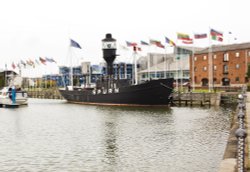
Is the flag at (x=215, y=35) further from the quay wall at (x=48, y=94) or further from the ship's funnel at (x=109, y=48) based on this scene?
the quay wall at (x=48, y=94)

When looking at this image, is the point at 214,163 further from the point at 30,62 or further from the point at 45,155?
the point at 30,62

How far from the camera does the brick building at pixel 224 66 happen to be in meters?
80.4

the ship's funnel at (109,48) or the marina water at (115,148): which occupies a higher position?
the ship's funnel at (109,48)

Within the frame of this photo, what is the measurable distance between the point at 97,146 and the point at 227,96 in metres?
41.1

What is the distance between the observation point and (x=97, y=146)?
22.4 meters

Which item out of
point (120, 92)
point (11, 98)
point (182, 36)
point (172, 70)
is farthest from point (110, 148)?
point (172, 70)

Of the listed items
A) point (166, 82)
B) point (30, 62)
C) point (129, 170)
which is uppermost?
point (30, 62)

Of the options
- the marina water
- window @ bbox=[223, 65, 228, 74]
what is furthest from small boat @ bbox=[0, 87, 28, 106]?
window @ bbox=[223, 65, 228, 74]

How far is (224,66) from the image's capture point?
277 feet

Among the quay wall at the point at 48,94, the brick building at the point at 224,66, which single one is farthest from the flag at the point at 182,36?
the quay wall at the point at 48,94

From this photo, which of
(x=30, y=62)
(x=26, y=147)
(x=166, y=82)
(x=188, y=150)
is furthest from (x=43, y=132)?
(x=30, y=62)

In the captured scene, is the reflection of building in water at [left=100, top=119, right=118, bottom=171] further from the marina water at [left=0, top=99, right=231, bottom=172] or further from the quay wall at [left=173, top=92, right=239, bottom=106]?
the quay wall at [left=173, top=92, right=239, bottom=106]

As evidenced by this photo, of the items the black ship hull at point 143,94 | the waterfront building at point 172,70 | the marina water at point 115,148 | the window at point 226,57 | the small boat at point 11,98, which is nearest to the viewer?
the marina water at point 115,148

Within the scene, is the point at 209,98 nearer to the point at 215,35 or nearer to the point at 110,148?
the point at 215,35
